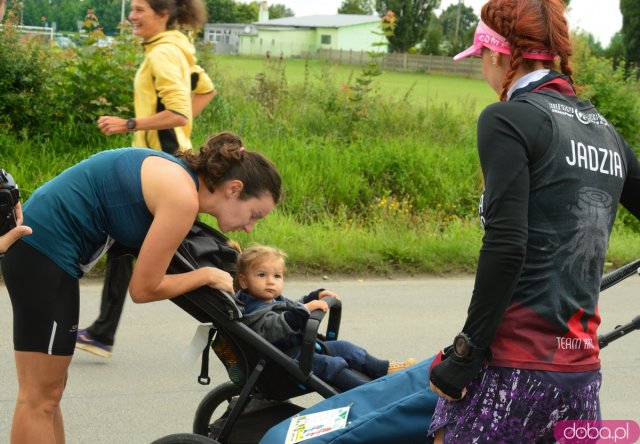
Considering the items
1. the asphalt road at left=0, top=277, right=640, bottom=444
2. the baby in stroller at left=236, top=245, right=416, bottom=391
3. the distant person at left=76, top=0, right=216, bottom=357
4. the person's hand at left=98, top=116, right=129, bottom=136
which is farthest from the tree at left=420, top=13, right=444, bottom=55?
the baby in stroller at left=236, top=245, right=416, bottom=391

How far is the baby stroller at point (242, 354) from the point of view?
11.4 ft

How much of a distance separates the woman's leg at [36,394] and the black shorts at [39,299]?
0.14 ft

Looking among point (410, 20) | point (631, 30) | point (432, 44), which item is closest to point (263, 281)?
point (631, 30)

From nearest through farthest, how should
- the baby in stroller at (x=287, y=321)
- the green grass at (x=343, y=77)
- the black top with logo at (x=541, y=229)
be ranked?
the black top with logo at (x=541, y=229)
the baby in stroller at (x=287, y=321)
the green grass at (x=343, y=77)

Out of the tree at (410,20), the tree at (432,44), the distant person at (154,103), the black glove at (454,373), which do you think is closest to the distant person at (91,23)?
the distant person at (154,103)

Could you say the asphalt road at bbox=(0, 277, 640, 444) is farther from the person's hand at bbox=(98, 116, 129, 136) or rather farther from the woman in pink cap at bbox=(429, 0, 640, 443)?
the woman in pink cap at bbox=(429, 0, 640, 443)

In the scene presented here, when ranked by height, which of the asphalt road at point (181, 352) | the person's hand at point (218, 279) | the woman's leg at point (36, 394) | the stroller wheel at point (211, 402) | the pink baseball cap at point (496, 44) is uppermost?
the pink baseball cap at point (496, 44)

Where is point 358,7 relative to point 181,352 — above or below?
above

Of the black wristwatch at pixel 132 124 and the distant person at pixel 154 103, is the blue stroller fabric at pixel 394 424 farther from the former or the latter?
the black wristwatch at pixel 132 124

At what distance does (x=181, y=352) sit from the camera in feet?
19.2

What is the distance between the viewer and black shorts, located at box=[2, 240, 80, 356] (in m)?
3.36

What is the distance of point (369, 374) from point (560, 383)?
1.48 m

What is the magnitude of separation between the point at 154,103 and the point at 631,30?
48382mm

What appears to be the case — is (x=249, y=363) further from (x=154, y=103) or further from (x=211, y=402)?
(x=154, y=103)
